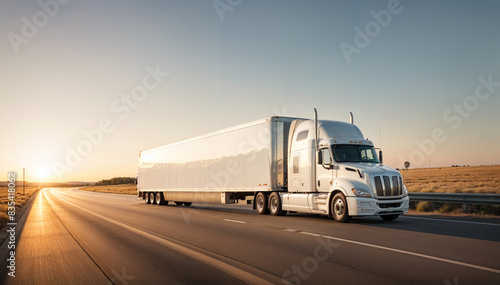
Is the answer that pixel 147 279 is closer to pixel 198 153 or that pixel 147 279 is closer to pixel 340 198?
pixel 340 198

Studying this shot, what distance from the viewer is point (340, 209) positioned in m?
13.9

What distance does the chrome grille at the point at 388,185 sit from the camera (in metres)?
13.4

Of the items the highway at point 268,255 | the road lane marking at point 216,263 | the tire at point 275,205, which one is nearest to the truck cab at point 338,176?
the tire at point 275,205

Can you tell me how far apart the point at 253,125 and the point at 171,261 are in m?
11.6

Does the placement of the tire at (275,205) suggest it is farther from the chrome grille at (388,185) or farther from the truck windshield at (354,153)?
the chrome grille at (388,185)

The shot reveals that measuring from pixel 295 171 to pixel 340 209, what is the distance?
3.18 metres

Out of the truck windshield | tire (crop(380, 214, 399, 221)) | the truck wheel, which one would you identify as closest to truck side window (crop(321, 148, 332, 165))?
the truck windshield

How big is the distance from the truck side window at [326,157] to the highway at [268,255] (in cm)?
288

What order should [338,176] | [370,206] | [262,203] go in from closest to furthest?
[370,206]
[338,176]
[262,203]

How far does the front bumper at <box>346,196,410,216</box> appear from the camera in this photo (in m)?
13.2

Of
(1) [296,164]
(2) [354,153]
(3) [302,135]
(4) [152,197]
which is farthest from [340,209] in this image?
(4) [152,197]

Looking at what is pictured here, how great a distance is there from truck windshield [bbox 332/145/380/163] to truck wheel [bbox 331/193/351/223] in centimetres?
141

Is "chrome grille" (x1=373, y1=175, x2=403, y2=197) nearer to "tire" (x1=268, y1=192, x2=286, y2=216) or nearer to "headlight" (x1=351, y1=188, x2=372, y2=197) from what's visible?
"headlight" (x1=351, y1=188, x2=372, y2=197)

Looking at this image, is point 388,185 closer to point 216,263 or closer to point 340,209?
point 340,209
